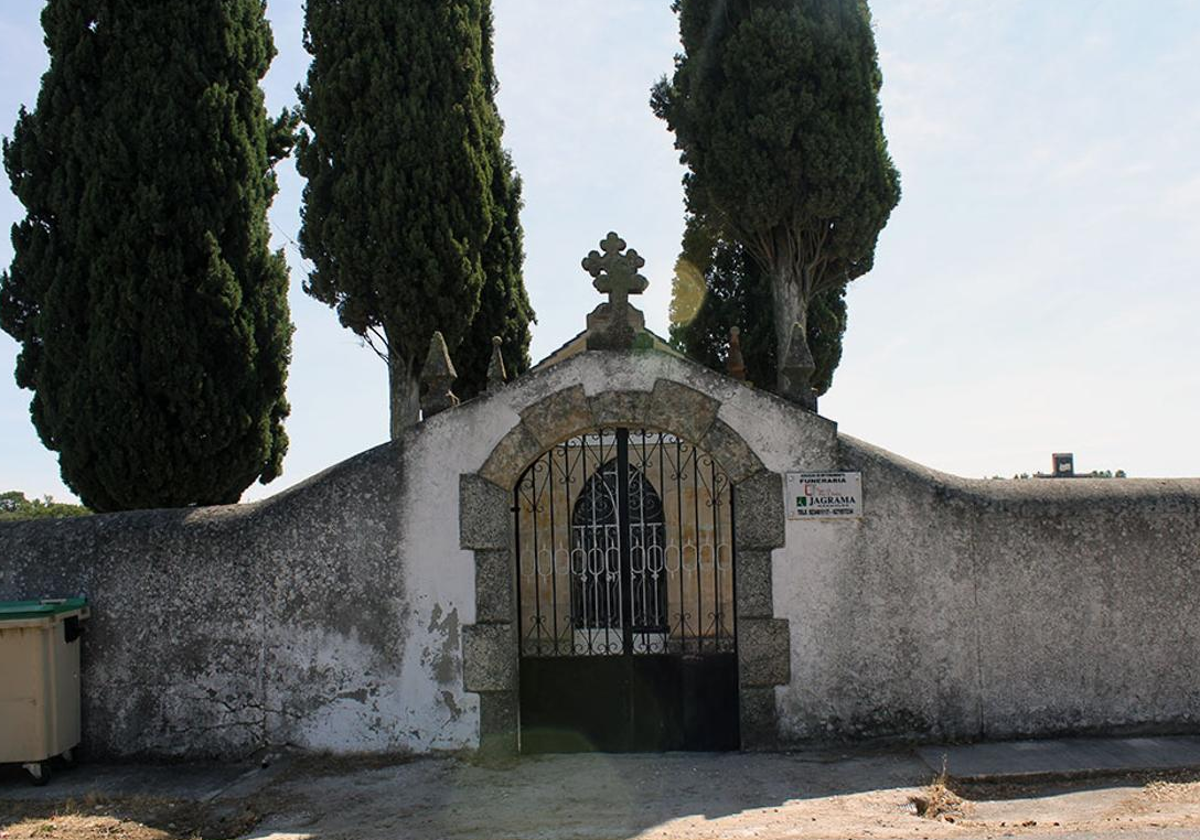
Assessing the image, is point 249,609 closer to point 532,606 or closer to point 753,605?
point 753,605

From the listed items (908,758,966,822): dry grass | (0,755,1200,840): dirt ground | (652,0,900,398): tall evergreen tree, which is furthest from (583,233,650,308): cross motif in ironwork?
(652,0,900,398): tall evergreen tree

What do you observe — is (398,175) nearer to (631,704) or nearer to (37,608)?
(37,608)

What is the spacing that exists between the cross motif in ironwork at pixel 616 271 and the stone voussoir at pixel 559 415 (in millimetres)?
738

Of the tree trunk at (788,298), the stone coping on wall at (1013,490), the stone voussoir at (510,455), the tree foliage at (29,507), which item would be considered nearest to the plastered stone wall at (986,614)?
the stone coping on wall at (1013,490)

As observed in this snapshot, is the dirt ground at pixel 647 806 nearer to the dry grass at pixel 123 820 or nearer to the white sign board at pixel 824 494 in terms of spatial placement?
the dry grass at pixel 123 820

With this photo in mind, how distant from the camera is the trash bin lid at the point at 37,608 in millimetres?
6895

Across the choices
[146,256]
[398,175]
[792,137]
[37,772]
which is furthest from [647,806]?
[792,137]

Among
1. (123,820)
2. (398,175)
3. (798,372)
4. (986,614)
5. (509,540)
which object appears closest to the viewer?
(123,820)

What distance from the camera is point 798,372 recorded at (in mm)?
7676

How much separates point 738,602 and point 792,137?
10272mm

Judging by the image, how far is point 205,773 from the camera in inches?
283

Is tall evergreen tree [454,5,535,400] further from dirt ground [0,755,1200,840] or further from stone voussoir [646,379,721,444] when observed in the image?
dirt ground [0,755,1200,840]

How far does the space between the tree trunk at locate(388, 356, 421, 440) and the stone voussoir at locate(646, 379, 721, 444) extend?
8.34m

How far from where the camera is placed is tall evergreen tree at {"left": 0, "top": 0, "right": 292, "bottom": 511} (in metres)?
10.7
